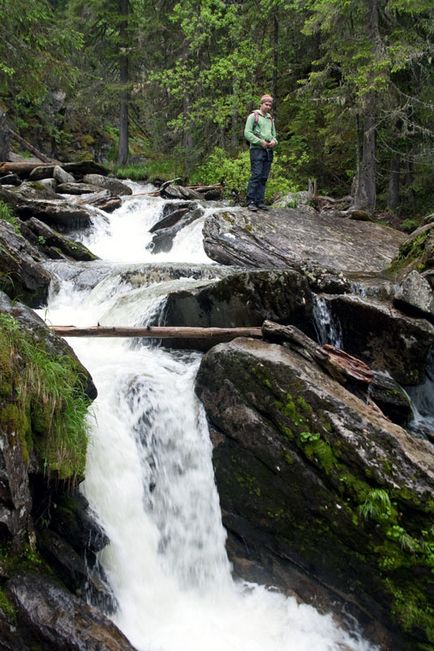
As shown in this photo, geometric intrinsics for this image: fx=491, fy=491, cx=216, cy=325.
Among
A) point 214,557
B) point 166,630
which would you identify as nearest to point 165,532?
point 214,557

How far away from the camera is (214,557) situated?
514 cm

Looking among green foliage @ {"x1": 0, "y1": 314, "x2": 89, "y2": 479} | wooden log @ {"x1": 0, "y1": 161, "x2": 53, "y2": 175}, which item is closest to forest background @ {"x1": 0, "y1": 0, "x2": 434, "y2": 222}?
wooden log @ {"x1": 0, "y1": 161, "x2": 53, "y2": 175}

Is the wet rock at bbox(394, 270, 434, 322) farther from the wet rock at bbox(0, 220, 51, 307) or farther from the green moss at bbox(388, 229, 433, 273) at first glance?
the wet rock at bbox(0, 220, 51, 307)

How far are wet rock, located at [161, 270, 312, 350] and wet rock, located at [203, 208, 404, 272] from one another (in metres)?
3.23

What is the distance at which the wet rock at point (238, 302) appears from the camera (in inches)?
290

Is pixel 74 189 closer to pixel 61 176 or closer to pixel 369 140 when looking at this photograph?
pixel 61 176

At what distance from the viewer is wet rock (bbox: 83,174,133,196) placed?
1925cm

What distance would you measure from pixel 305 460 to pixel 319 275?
476 centimetres

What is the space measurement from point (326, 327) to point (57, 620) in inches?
226

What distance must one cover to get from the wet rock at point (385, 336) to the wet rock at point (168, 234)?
6.81 metres

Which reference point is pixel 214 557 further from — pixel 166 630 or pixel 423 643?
pixel 423 643

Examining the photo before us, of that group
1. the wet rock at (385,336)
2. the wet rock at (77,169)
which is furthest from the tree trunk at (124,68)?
the wet rock at (385,336)

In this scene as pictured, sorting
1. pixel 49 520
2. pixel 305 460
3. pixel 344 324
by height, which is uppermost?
pixel 344 324

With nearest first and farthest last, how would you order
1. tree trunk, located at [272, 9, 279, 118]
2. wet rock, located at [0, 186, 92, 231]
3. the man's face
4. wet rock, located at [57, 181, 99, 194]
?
the man's face
wet rock, located at [0, 186, 92, 231]
wet rock, located at [57, 181, 99, 194]
tree trunk, located at [272, 9, 279, 118]
